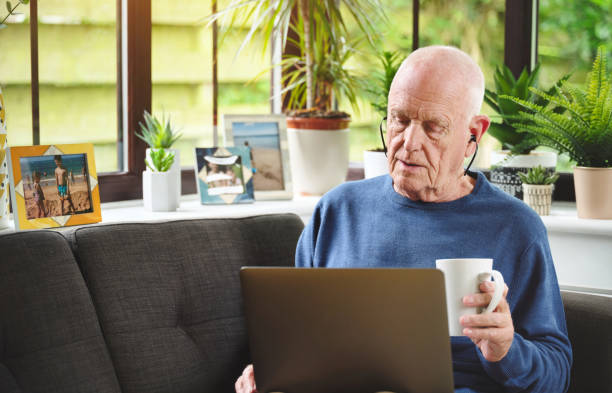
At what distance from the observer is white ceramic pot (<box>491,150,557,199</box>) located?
2457 mm

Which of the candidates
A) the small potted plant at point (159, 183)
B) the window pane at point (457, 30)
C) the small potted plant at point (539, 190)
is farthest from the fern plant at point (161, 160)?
the small potted plant at point (539, 190)

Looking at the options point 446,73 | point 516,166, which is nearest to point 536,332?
point 446,73

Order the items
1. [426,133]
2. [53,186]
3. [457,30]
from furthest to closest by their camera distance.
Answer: [457,30] → [53,186] → [426,133]

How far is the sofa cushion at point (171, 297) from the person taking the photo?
1.61m

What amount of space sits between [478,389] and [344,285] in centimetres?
53

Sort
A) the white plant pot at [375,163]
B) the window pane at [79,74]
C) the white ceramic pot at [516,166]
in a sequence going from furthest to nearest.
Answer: the white plant pot at [375,163], the white ceramic pot at [516,166], the window pane at [79,74]

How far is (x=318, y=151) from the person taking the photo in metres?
2.69

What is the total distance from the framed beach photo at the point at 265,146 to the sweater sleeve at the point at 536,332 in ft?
4.13

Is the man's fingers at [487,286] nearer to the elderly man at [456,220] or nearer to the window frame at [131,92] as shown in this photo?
the elderly man at [456,220]

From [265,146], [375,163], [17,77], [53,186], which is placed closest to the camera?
[53,186]

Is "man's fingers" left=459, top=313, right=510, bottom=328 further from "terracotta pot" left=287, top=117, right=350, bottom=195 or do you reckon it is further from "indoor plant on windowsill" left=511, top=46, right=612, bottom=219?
"terracotta pot" left=287, top=117, right=350, bottom=195

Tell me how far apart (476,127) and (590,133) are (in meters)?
0.79

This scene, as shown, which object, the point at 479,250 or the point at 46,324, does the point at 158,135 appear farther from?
the point at 479,250

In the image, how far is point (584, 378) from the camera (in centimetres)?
172
